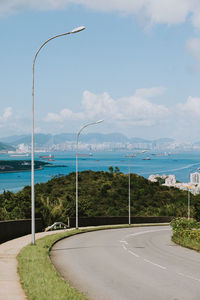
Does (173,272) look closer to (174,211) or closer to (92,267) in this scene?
(92,267)

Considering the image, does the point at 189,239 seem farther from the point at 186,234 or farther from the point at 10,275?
the point at 10,275

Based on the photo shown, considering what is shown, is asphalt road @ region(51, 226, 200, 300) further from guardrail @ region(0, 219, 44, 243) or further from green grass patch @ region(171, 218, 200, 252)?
guardrail @ region(0, 219, 44, 243)

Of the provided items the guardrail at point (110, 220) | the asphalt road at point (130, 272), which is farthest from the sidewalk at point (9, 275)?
the guardrail at point (110, 220)

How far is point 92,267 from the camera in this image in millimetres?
15805

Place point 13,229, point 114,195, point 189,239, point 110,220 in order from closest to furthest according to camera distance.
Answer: point 189,239, point 13,229, point 110,220, point 114,195

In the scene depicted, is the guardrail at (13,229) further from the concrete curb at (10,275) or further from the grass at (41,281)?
the grass at (41,281)

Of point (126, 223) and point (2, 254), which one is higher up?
point (2, 254)

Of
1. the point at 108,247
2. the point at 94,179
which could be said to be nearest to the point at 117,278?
the point at 108,247

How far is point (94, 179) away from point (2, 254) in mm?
77647

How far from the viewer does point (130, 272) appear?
14617 millimetres

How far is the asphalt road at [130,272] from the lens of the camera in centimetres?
1098

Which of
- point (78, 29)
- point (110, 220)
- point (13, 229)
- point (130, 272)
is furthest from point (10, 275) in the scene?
point (110, 220)

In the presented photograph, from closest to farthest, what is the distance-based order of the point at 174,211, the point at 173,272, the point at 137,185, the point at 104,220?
the point at 173,272 < the point at 104,220 < the point at 174,211 < the point at 137,185

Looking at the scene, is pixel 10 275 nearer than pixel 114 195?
Yes
